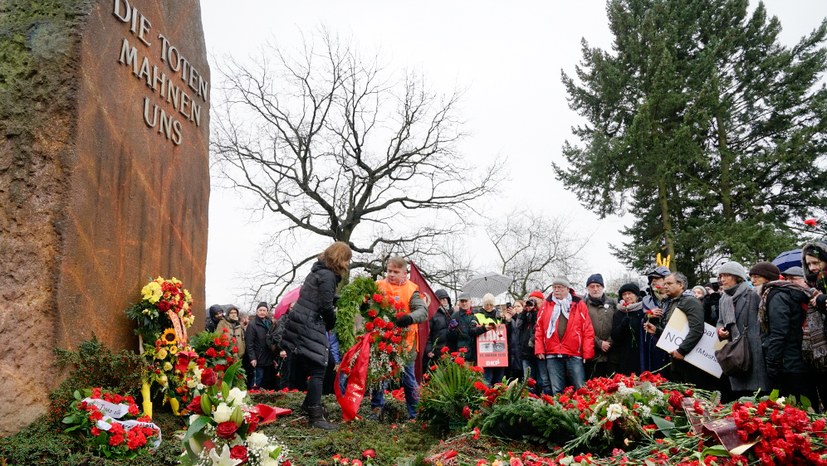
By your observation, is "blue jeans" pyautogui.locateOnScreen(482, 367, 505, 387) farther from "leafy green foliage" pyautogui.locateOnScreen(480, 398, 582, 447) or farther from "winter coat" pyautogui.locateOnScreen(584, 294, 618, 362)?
"leafy green foliage" pyautogui.locateOnScreen(480, 398, 582, 447)

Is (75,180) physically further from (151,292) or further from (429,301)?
(429,301)

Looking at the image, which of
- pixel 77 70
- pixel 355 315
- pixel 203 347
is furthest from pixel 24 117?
pixel 355 315

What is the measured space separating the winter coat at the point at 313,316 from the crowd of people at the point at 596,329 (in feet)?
0.03

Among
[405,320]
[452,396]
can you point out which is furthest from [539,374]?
[452,396]

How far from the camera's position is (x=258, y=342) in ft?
35.2

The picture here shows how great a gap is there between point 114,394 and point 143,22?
3.39 meters

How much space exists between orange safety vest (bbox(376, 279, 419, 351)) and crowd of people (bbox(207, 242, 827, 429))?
0.01m

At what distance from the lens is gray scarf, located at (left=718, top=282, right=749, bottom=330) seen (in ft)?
19.6

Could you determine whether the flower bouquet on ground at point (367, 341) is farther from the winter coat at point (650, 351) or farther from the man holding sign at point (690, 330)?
the winter coat at point (650, 351)

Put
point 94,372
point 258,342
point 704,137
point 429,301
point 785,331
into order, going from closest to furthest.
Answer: point 94,372 → point 785,331 → point 429,301 → point 258,342 → point 704,137

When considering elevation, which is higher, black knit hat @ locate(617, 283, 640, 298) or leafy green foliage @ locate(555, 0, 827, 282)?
leafy green foliage @ locate(555, 0, 827, 282)

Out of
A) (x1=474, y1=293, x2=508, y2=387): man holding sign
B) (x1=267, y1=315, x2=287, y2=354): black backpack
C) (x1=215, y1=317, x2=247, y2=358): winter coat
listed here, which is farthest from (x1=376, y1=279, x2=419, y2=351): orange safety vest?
(x1=215, y1=317, x2=247, y2=358): winter coat

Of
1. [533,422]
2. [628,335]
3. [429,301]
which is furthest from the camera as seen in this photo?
[429,301]

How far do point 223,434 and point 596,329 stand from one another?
671cm
